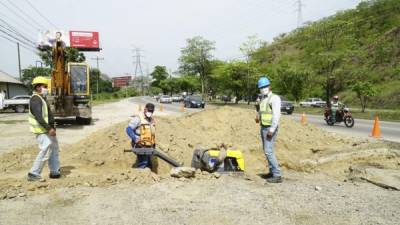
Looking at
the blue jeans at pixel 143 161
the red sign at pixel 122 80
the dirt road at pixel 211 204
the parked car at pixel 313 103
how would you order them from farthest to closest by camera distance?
1. the red sign at pixel 122 80
2. the parked car at pixel 313 103
3. the blue jeans at pixel 143 161
4. the dirt road at pixel 211 204

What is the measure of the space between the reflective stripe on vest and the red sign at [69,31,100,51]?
197 feet

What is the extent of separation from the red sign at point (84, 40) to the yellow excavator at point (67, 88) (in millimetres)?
48179

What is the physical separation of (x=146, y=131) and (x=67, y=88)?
11.5 metres

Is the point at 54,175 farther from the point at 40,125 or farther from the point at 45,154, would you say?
the point at 40,125

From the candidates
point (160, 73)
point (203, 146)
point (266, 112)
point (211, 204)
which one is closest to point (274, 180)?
point (266, 112)

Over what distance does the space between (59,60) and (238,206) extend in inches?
535

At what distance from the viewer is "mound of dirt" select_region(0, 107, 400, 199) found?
6508 millimetres

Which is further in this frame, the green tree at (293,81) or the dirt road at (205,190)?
the green tree at (293,81)

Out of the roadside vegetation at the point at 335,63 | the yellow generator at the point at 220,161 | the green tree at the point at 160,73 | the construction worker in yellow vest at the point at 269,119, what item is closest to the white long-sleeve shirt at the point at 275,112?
the construction worker in yellow vest at the point at 269,119

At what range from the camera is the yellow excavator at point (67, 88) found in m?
16.1

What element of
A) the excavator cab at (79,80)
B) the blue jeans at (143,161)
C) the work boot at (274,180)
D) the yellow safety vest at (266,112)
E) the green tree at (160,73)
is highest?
the green tree at (160,73)

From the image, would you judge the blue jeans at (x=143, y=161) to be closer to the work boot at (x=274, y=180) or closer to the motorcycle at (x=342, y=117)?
the work boot at (x=274, y=180)

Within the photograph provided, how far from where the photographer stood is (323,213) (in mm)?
4789

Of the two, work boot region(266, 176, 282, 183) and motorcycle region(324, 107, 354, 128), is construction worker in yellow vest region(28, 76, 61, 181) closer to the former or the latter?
work boot region(266, 176, 282, 183)
